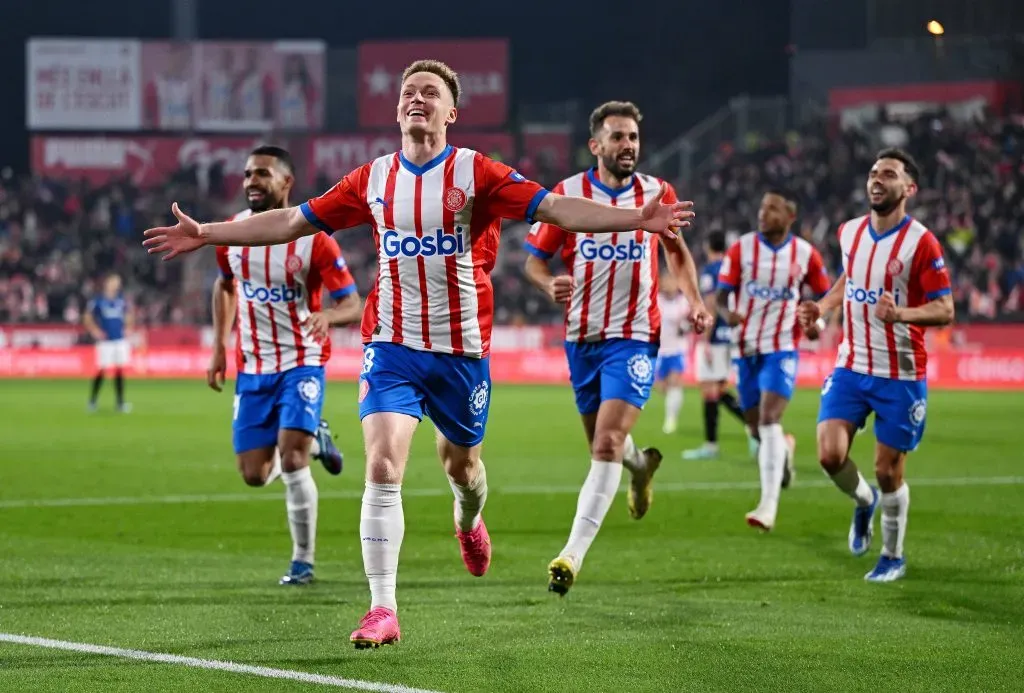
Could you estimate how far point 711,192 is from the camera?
3816cm

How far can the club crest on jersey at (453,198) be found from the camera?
6.24 meters

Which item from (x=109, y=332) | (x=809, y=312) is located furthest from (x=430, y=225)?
(x=109, y=332)

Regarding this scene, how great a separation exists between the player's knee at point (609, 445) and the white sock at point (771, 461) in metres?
2.51

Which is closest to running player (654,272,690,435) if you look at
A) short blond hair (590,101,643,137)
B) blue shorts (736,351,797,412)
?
blue shorts (736,351,797,412)

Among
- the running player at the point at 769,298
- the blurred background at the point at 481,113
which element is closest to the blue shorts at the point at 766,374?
the running player at the point at 769,298

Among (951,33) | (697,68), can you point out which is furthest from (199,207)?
(951,33)

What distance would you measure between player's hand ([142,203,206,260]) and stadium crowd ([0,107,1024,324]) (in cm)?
2496

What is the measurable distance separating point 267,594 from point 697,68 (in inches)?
1400

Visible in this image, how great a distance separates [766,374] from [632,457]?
2600mm

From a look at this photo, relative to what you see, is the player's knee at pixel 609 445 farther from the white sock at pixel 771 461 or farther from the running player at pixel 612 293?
the white sock at pixel 771 461

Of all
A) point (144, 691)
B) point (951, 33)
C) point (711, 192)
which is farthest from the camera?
point (711, 192)

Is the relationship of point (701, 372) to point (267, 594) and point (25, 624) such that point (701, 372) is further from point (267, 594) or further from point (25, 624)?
point (25, 624)

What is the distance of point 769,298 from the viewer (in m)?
11.3

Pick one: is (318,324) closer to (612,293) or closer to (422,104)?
(612,293)
